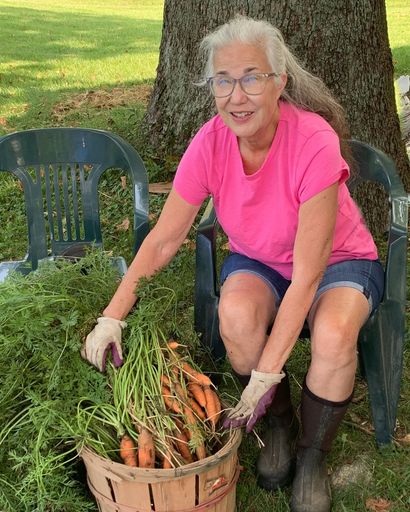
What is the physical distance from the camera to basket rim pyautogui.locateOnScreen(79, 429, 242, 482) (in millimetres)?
2098

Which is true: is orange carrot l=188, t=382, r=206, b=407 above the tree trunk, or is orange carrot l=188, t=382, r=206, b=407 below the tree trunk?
below

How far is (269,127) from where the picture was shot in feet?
8.21

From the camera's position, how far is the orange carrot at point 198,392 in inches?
93.7

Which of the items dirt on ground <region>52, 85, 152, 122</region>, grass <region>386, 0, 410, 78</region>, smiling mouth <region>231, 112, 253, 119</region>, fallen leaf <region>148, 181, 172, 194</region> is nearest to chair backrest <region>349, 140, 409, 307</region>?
smiling mouth <region>231, 112, 253, 119</region>

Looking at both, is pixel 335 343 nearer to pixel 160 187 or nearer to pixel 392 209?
pixel 392 209

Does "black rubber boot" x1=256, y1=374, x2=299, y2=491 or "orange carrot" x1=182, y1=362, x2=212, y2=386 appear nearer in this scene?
"orange carrot" x1=182, y1=362, x2=212, y2=386

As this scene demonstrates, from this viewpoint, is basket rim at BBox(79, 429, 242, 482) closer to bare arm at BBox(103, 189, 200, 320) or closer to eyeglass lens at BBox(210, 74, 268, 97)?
bare arm at BBox(103, 189, 200, 320)

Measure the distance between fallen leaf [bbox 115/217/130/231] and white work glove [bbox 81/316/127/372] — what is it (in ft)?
6.78

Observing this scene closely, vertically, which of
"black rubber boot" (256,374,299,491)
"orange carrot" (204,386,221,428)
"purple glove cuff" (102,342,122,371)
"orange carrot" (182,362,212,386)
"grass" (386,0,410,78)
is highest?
"grass" (386,0,410,78)

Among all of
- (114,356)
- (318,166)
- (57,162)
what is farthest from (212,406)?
(57,162)

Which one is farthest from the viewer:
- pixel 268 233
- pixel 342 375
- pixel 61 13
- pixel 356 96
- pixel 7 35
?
pixel 61 13

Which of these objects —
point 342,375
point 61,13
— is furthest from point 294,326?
point 61,13

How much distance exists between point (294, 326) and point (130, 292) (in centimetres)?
63

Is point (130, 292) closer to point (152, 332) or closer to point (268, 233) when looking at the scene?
point (152, 332)
